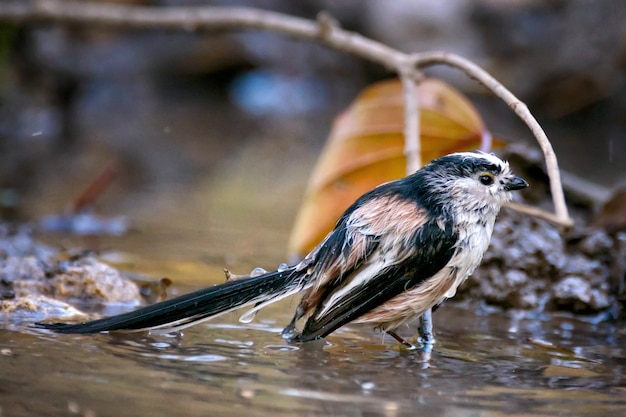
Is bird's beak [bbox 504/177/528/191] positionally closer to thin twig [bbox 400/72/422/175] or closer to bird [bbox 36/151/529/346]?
bird [bbox 36/151/529/346]

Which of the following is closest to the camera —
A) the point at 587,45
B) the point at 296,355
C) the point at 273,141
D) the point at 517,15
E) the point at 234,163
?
the point at 296,355

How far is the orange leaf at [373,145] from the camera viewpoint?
13.7 ft

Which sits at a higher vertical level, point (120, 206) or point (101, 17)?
point (101, 17)

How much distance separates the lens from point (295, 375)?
2.41 metres

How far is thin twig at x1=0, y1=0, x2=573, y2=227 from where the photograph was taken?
10.3 feet

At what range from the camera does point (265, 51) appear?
1181cm

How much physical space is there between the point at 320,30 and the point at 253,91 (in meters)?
7.42

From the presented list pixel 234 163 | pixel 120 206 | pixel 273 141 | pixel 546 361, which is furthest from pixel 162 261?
pixel 273 141

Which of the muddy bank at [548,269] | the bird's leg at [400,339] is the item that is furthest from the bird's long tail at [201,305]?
the muddy bank at [548,269]

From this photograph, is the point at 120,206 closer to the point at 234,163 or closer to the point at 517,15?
the point at 234,163

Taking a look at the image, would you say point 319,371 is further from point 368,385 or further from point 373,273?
point 373,273

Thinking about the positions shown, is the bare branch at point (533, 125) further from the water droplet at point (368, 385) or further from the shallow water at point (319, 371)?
the water droplet at point (368, 385)

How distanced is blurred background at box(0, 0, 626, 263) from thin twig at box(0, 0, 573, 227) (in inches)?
48.3

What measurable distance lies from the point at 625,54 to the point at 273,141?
171 inches
